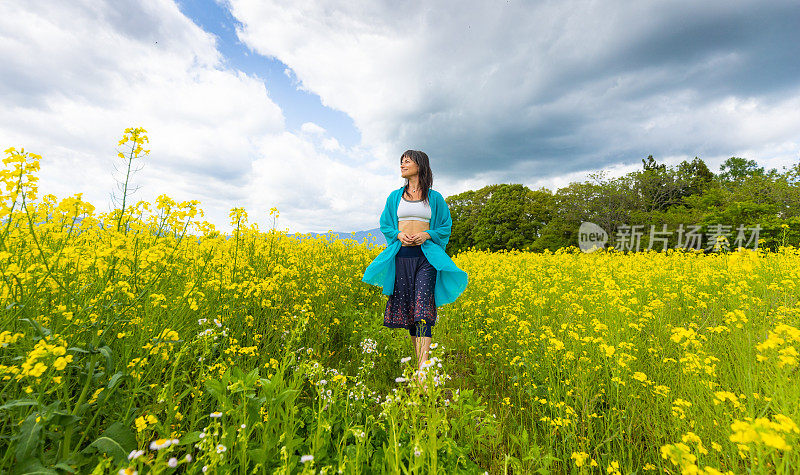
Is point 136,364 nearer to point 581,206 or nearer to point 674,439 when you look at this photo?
point 674,439

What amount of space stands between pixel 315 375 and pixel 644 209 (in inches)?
1170

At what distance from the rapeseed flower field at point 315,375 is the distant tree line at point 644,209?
13888 millimetres

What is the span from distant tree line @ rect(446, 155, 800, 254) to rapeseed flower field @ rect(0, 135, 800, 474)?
13888 mm

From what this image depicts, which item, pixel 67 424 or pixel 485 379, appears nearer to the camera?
pixel 67 424

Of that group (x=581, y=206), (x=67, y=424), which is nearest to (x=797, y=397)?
(x=67, y=424)

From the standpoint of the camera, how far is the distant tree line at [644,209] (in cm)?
1699

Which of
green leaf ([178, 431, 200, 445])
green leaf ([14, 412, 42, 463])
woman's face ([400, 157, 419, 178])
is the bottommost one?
green leaf ([178, 431, 200, 445])

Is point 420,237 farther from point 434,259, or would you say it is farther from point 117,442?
point 117,442

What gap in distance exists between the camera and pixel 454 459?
5.45ft

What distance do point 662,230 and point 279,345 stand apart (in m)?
26.5

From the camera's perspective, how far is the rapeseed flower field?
1376 mm
